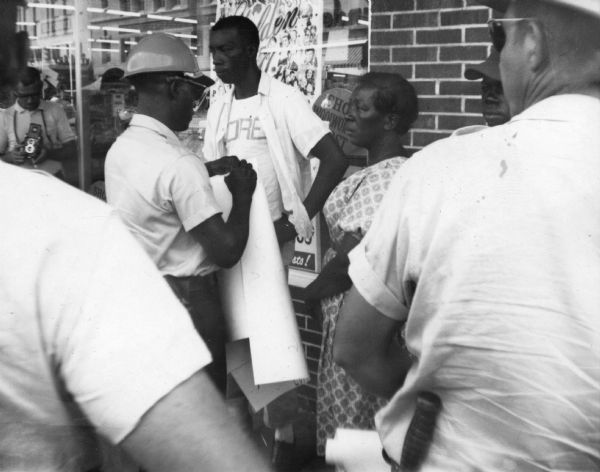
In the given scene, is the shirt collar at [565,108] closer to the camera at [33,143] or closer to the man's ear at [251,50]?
the camera at [33,143]

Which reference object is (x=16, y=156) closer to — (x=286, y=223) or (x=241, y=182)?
(x=241, y=182)

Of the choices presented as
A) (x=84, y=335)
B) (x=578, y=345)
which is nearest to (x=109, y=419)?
(x=84, y=335)

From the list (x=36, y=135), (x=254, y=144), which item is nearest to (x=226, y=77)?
(x=254, y=144)

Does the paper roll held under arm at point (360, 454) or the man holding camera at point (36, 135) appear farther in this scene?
the man holding camera at point (36, 135)

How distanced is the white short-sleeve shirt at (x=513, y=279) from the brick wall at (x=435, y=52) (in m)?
2.03

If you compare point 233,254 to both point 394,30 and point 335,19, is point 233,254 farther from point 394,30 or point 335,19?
point 335,19

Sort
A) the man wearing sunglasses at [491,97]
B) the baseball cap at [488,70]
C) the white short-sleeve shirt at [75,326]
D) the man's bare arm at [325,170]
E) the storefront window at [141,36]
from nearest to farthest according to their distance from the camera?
the white short-sleeve shirt at [75,326] → the baseball cap at [488,70] → the man wearing sunglasses at [491,97] → the man's bare arm at [325,170] → the storefront window at [141,36]

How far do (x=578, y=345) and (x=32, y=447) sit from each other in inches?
32.4

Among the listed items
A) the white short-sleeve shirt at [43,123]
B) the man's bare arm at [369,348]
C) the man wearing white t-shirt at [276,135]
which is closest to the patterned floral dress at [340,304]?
the man wearing white t-shirt at [276,135]

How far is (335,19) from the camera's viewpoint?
13.0ft

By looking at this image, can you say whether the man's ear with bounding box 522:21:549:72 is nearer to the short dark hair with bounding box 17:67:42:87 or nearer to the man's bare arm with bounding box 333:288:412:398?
the man's bare arm with bounding box 333:288:412:398

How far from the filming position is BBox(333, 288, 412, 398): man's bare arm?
145 centimetres

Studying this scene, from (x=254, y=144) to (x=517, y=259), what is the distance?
8.70ft

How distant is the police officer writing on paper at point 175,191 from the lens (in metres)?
2.71
